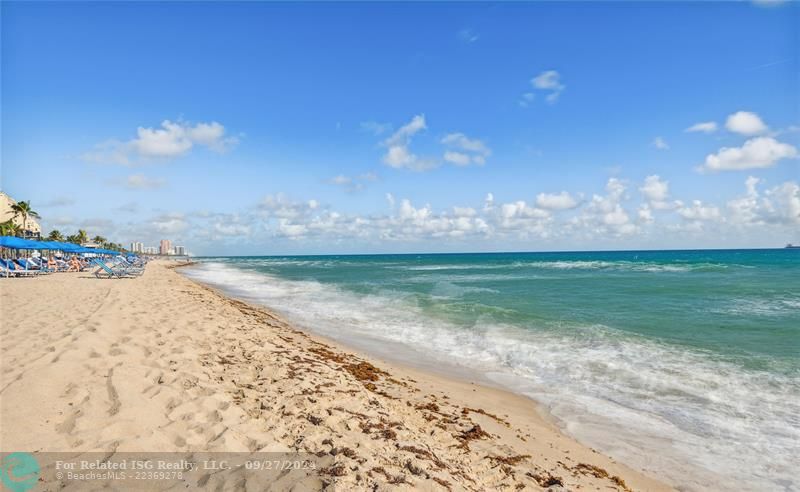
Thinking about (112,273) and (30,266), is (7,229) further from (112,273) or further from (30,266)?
(112,273)

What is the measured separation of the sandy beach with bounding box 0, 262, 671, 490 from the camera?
4.12m

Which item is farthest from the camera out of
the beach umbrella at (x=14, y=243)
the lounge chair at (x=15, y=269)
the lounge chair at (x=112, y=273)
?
the beach umbrella at (x=14, y=243)

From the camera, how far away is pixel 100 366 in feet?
20.1

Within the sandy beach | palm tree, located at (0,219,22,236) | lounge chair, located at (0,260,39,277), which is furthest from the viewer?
palm tree, located at (0,219,22,236)

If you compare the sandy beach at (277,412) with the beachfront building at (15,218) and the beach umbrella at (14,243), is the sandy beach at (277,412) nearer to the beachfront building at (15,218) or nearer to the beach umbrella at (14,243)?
the beach umbrella at (14,243)

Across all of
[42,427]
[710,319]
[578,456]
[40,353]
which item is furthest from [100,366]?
[710,319]

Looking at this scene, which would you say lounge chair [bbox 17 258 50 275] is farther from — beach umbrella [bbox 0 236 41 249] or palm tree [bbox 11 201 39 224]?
palm tree [bbox 11 201 39 224]

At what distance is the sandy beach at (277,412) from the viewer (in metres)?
4.12

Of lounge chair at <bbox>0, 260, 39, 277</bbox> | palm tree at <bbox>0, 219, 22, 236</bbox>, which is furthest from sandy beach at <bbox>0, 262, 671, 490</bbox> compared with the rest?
palm tree at <bbox>0, 219, 22, 236</bbox>

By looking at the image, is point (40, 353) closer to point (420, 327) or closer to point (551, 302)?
point (420, 327)

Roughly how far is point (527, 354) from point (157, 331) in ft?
30.9

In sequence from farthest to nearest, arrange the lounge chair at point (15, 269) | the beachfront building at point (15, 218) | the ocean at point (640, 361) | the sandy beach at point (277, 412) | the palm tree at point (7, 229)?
the beachfront building at point (15, 218), the palm tree at point (7, 229), the lounge chair at point (15, 269), the ocean at point (640, 361), the sandy beach at point (277, 412)

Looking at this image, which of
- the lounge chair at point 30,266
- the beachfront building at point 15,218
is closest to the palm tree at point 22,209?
the beachfront building at point 15,218

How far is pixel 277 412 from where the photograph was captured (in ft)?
16.8
